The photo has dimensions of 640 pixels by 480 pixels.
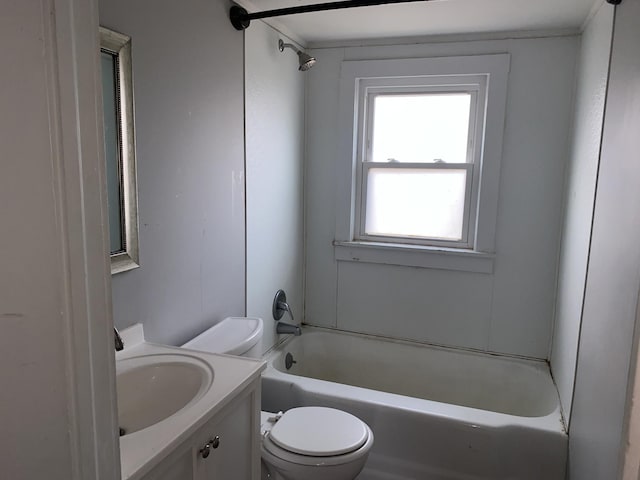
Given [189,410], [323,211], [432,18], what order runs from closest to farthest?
[189,410] → [432,18] → [323,211]

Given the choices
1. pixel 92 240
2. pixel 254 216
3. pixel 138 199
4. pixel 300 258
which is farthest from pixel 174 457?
pixel 300 258

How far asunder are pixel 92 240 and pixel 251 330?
1.39 meters

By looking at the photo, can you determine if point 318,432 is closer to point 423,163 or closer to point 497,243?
point 497,243

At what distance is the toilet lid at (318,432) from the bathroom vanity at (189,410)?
11.1 inches

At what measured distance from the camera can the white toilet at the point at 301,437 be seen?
1665 mm

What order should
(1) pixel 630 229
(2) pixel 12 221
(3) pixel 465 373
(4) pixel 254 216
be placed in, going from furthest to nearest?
(3) pixel 465 373
(4) pixel 254 216
(1) pixel 630 229
(2) pixel 12 221

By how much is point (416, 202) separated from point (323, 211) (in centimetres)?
58

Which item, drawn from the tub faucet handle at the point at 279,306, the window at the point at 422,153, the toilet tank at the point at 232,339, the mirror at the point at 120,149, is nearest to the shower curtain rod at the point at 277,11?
the mirror at the point at 120,149

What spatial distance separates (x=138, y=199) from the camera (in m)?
1.54

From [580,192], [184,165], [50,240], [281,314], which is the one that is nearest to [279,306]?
[281,314]

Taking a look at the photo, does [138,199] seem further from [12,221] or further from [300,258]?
[300,258]

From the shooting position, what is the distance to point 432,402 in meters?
2.11

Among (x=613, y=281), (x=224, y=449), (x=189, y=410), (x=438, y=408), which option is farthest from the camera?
(x=438, y=408)

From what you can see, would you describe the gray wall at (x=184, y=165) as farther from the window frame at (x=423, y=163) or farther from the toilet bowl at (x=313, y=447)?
the window frame at (x=423, y=163)
